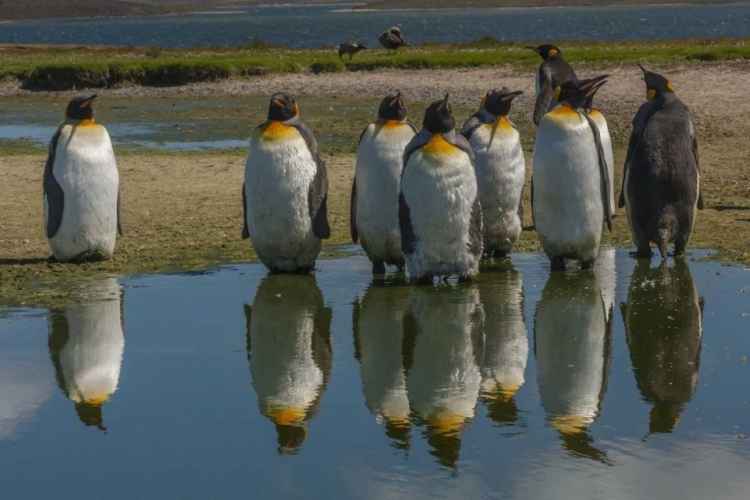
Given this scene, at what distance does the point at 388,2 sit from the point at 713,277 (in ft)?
607

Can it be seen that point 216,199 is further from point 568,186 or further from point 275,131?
point 568,186

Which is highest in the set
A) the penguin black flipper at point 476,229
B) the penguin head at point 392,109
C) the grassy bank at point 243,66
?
the penguin head at point 392,109

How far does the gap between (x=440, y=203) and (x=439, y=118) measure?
498 mm

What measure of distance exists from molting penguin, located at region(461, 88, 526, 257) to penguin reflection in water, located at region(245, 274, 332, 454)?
1283 millimetres

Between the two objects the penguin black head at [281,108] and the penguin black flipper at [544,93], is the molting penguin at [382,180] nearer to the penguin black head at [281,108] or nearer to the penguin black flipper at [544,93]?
the penguin black head at [281,108]

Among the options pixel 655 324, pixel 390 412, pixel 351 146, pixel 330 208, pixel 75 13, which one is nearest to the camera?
pixel 390 412

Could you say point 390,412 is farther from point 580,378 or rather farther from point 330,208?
point 330,208

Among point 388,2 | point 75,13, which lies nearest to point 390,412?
point 75,13

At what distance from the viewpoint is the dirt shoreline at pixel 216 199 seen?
27.7 feet

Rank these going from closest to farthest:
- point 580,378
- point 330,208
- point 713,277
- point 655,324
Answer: point 580,378 < point 655,324 < point 713,277 < point 330,208

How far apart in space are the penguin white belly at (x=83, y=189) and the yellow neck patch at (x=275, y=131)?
4.62ft

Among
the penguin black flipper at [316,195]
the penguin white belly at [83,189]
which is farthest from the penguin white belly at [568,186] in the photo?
the penguin white belly at [83,189]

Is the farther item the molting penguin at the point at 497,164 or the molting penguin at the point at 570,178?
the molting penguin at the point at 497,164

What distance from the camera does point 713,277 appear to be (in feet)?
24.8
